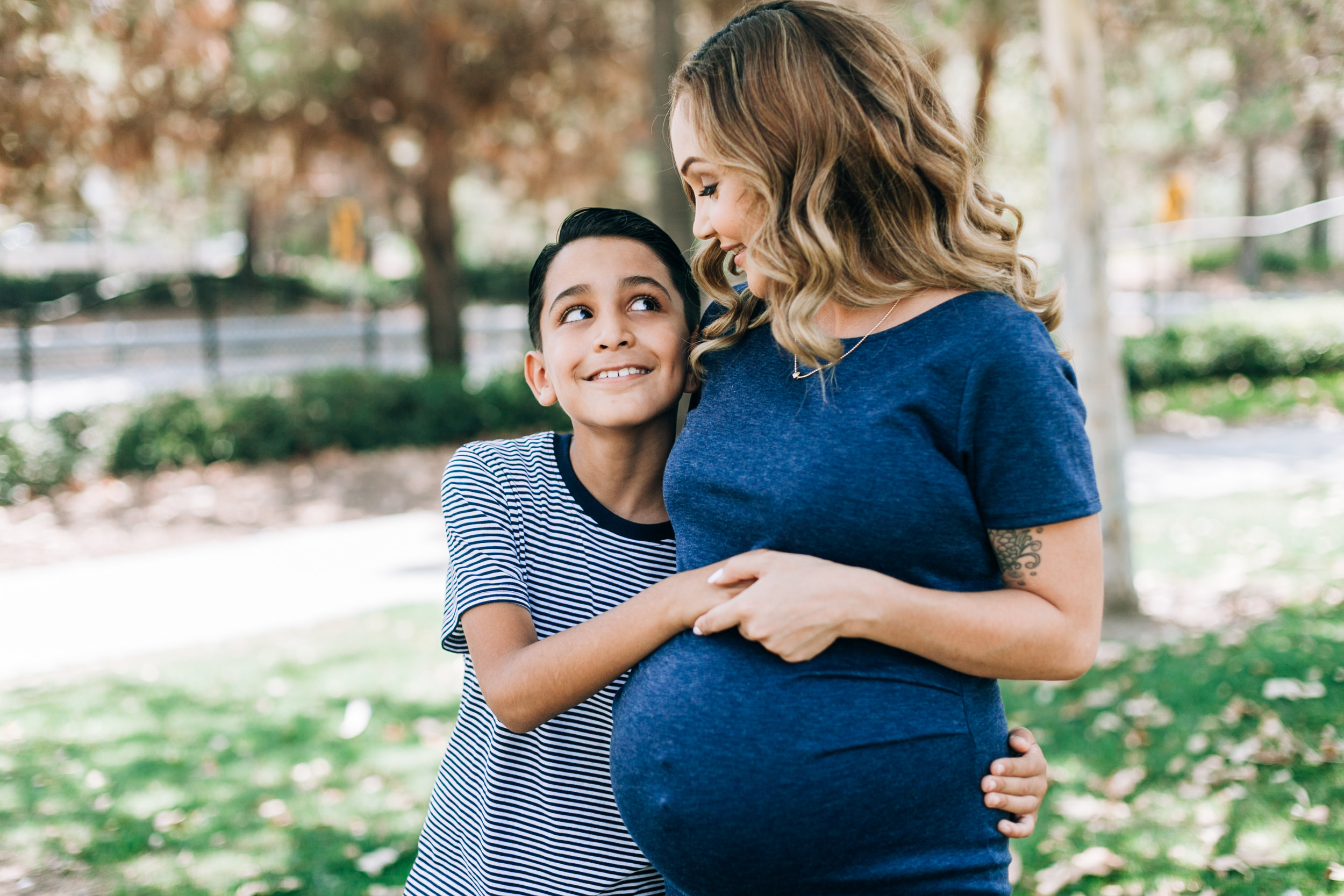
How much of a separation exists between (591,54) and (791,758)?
12457 millimetres

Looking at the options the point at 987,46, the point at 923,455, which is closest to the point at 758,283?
the point at 923,455

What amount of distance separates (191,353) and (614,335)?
19264 mm

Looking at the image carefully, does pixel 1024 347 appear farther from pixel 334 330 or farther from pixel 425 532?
pixel 334 330

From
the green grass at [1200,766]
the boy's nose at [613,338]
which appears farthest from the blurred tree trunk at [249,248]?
the boy's nose at [613,338]

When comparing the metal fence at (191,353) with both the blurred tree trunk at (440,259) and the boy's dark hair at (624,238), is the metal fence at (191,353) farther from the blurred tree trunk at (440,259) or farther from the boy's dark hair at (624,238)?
the boy's dark hair at (624,238)

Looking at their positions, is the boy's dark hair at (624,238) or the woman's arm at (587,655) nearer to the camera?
the woman's arm at (587,655)

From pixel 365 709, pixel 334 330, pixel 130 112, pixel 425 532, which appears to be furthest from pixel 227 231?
pixel 365 709

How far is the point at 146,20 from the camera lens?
10000 mm

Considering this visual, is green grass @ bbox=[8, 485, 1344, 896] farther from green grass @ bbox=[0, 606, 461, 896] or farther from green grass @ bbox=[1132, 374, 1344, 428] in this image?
green grass @ bbox=[1132, 374, 1344, 428]

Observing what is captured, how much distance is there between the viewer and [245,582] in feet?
26.5

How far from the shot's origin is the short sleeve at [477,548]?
1840mm

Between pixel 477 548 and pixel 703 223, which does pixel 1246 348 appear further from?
pixel 477 548

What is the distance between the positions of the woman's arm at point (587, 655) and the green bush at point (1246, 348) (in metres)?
14.3

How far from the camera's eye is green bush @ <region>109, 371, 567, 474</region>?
11.1 m
